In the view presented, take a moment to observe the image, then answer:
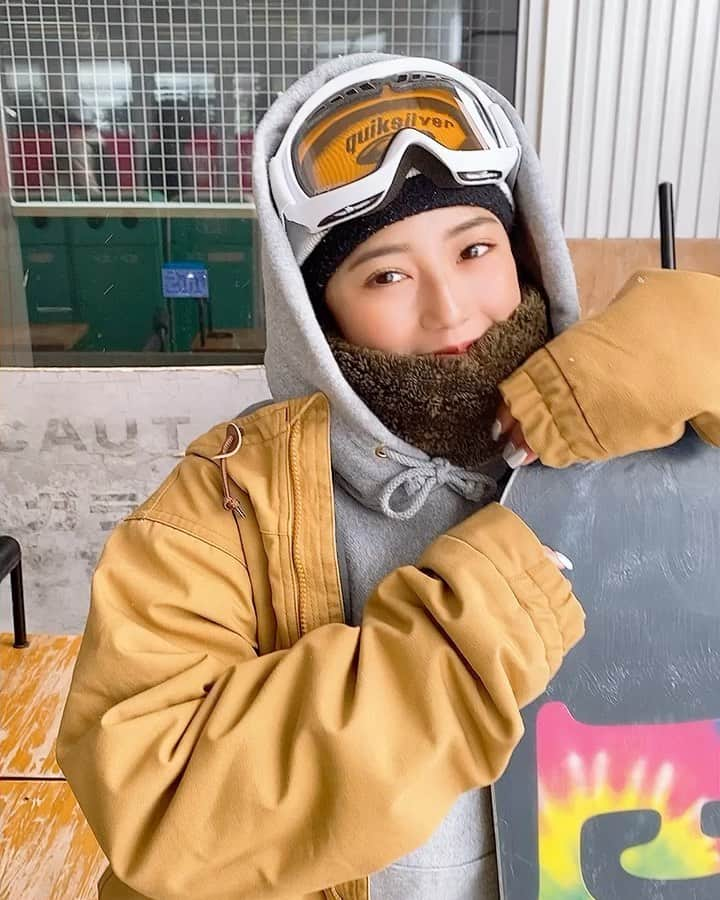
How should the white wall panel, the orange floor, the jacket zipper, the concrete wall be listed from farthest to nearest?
the concrete wall < the white wall panel < the orange floor < the jacket zipper

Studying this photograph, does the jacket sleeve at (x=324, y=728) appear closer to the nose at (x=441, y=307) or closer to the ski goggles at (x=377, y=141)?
the nose at (x=441, y=307)

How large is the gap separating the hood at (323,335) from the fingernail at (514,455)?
0.05m

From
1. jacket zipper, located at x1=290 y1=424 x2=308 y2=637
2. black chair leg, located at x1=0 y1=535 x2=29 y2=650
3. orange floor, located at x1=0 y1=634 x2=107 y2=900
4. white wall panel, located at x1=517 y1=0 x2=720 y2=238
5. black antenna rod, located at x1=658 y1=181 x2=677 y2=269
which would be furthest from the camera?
white wall panel, located at x1=517 y1=0 x2=720 y2=238

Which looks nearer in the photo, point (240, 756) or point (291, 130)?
point (240, 756)

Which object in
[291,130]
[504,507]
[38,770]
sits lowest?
[38,770]

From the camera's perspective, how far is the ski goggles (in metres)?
0.83

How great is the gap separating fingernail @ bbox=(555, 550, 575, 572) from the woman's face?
20cm

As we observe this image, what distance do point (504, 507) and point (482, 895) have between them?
1.19 ft

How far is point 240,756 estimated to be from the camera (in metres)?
0.69

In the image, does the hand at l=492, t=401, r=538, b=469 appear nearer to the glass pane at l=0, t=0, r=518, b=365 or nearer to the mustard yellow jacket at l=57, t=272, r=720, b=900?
the mustard yellow jacket at l=57, t=272, r=720, b=900

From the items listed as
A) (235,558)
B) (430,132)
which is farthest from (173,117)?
(235,558)

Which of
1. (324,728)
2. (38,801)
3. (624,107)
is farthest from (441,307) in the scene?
(624,107)

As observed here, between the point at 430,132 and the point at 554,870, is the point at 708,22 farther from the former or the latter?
the point at 554,870

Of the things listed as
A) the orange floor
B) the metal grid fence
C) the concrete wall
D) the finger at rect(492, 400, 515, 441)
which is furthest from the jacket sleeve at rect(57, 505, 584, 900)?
the metal grid fence
